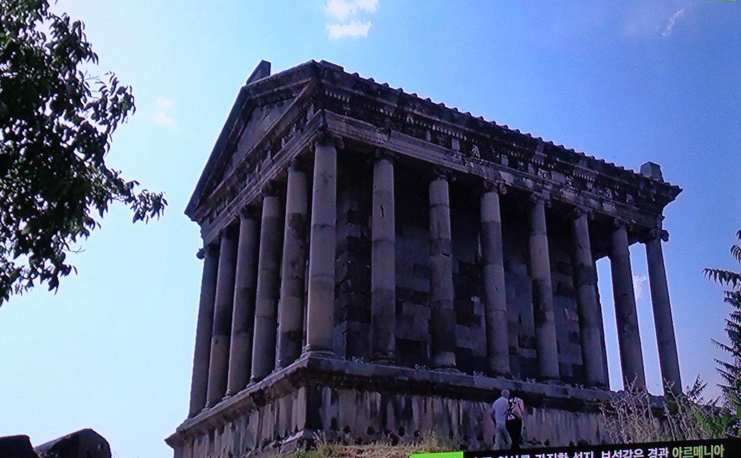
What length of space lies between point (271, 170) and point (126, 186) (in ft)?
36.1

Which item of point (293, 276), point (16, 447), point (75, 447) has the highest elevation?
point (293, 276)

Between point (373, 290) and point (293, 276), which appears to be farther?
point (293, 276)

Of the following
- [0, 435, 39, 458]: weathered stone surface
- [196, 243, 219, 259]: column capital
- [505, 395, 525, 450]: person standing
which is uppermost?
[196, 243, 219, 259]: column capital

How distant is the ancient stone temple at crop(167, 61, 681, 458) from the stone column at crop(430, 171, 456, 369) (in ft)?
0.20

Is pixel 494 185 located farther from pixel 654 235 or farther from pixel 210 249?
pixel 210 249

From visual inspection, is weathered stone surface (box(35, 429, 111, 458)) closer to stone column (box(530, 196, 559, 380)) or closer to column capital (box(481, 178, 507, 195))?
stone column (box(530, 196, 559, 380))

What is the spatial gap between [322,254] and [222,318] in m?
7.17

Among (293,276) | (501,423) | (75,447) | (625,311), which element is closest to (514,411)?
(501,423)

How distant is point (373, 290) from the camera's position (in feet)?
68.7

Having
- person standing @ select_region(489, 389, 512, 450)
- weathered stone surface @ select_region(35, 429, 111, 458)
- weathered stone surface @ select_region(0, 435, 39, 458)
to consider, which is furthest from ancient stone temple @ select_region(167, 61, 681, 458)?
weathered stone surface @ select_region(0, 435, 39, 458)

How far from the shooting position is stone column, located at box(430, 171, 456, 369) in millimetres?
21359

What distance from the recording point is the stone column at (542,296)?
77.3 feet

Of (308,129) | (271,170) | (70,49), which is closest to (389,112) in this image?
(308,129)

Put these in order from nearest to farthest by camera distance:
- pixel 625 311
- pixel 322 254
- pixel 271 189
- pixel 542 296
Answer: pixel 322 254, pixel 542 296, pixel 271 189, pixel 625 311
